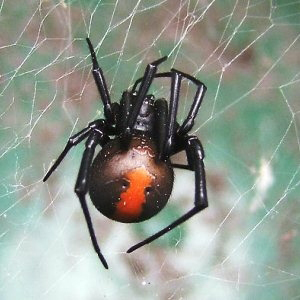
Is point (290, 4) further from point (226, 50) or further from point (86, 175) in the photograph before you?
point (86, 175)

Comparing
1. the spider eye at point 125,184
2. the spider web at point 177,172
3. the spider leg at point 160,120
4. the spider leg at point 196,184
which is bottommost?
the spider web at point 177,172

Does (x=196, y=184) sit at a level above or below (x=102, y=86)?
below

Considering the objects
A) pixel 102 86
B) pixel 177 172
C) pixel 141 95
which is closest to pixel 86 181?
pixel 141 95

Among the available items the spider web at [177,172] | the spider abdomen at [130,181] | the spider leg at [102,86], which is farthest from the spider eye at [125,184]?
the spider web at [177,172]

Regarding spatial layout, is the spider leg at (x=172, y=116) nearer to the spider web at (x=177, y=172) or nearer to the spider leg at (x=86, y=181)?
the spider leg at (x=86, y=181)

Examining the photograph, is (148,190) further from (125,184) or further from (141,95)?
(141,95)

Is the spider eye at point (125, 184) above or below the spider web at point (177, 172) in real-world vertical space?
above

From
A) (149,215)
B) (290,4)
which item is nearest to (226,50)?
(290,4)
